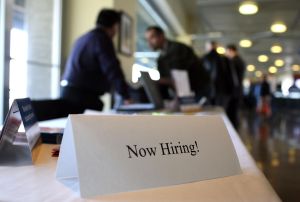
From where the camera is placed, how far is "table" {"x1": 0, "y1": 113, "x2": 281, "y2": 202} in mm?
547

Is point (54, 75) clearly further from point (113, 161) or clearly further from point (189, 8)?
point (189, 8)

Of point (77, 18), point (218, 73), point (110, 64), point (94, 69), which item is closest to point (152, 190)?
point (110, 64)

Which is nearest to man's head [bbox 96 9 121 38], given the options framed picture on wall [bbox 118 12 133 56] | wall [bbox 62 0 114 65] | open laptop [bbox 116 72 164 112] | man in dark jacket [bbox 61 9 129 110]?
man in dark jacket [bbox 61 9 129 110]

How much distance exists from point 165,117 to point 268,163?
3.14 m

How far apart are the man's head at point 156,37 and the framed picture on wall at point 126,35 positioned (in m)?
0.88

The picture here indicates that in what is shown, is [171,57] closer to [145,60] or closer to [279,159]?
[279,159]

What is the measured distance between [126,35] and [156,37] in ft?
3.85

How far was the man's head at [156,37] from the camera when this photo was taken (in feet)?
10.0

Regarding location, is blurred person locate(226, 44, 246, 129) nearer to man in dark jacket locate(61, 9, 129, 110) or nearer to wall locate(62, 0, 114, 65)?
wall locate(62, 0, 114, 65)

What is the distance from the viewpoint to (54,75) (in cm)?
339

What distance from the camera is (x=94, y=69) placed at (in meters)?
2.37

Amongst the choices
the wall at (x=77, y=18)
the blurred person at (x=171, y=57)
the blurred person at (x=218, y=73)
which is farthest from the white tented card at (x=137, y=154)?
the blurred person at (x=218, y=73)

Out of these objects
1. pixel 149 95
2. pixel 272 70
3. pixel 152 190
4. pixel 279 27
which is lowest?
pixel 272 70

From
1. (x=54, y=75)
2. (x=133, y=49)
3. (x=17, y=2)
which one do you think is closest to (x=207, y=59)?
(x=133, y=49)
